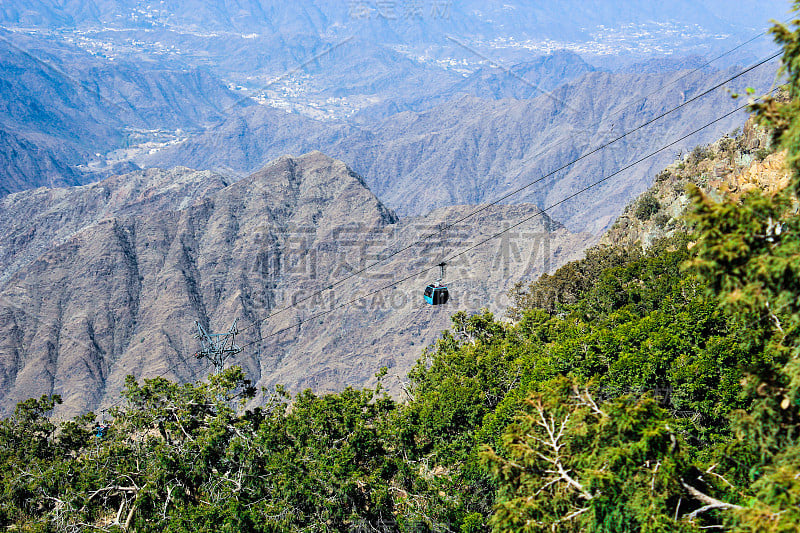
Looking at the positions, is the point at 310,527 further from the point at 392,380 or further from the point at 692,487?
the point at 392,380

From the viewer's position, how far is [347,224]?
94.4 metres

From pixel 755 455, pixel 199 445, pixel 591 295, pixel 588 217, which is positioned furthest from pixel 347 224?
pixel 588 217

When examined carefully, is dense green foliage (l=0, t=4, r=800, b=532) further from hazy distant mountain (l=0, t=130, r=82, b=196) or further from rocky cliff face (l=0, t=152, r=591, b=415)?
hazy distant mountain (l=0, t=130, r=82, b=196)

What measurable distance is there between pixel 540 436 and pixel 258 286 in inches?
3193

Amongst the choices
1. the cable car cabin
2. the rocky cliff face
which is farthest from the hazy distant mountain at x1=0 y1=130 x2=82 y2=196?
the cable car cabin

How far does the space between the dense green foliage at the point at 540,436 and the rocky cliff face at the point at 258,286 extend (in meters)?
38.9

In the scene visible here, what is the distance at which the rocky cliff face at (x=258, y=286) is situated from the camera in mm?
69875

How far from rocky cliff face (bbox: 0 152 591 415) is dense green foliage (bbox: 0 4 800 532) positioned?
38874mm

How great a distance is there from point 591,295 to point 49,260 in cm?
8551

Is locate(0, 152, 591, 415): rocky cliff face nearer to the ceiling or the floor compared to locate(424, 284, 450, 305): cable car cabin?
nearer to the floor

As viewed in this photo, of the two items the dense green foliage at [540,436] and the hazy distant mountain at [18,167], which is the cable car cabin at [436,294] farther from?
Result: the hazy distant mountain at [18,167]

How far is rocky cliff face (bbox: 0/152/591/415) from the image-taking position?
69875 millimetres

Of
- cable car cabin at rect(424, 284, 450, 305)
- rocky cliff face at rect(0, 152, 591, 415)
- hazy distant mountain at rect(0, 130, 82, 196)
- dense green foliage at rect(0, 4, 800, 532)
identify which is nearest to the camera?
dense green foliage at rect(0, 4, 800, 532)

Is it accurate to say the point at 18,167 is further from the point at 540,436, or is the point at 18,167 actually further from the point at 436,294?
the point at 540,436
